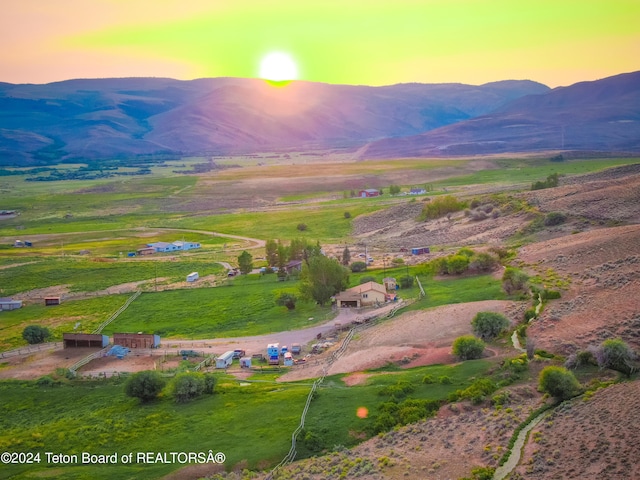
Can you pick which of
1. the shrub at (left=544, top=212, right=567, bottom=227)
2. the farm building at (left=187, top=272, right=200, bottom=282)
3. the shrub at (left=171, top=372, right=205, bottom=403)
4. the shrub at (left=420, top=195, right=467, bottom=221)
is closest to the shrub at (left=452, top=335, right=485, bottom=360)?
the shrub at (left=171, top=372, right=205, bottom=403)

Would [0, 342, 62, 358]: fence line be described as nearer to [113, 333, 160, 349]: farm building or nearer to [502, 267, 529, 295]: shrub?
[113, 333, 160, 349]: farm building

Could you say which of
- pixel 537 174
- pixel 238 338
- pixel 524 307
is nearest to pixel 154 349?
pixel 238 338

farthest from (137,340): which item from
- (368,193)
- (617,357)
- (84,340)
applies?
(368,193)

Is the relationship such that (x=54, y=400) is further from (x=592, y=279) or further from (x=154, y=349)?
(x=592, y=279)

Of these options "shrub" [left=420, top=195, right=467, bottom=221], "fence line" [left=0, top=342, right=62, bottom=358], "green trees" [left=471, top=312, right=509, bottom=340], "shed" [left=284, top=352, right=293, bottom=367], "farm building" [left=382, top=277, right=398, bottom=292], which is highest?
"shrub" [left=420, top=195, right=467, bottom=221]

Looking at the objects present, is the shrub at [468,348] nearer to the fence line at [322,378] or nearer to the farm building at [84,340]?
the fence line at [322,378]
